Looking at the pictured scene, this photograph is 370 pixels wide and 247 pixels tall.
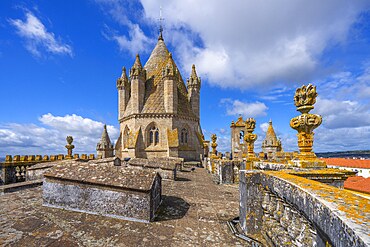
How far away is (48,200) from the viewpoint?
18.1 ft

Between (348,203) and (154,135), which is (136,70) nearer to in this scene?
(154,135)

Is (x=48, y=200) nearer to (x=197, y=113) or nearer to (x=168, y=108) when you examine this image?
(x=168, y=108)

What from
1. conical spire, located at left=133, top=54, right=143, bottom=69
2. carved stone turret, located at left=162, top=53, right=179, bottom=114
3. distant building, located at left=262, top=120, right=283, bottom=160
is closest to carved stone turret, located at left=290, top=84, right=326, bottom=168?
carved stone turret, located at left=162, top=53, right=179, bottom=114

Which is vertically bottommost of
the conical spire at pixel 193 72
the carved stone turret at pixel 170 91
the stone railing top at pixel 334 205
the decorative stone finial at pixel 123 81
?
the stone railing top at pixel 334 205

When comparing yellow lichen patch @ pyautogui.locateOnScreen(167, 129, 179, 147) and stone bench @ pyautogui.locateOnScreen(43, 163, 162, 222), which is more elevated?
yellow lichen patch @ pyautogui.locateOnScreen(167, 129, 179, 147)

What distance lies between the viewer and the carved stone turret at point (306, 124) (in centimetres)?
421

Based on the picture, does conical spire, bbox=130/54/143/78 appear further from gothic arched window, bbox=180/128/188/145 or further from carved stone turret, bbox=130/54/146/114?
gothic arched window, bbox=180/128/188/145

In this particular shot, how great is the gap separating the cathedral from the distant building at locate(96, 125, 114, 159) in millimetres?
2215

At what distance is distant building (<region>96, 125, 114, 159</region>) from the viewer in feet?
96.5

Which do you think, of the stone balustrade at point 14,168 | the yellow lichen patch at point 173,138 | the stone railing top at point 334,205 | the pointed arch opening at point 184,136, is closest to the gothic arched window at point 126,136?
the yellow lichen patch at point 173,138

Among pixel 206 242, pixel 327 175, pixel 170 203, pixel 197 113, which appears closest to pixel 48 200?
pixel 170 203

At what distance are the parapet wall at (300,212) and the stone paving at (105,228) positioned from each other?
2.40 ft

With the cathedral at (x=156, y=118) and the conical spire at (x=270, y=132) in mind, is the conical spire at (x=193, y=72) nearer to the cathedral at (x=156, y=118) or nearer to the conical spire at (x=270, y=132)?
the cathedral at (x=156, y=118)

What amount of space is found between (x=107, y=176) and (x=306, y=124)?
508 centimetres
